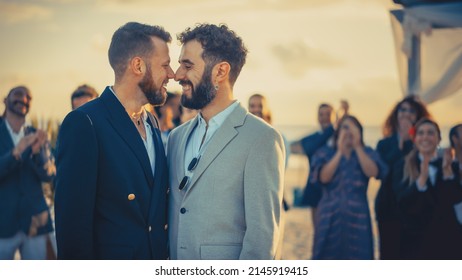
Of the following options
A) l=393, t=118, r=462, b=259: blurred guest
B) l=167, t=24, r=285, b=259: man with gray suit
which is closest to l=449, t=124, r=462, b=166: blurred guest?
l=393, t=118, r=462, b=259: blurred guest

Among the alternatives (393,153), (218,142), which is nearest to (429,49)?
(393,153)

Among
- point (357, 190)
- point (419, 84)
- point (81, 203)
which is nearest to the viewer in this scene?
point (81, 203)

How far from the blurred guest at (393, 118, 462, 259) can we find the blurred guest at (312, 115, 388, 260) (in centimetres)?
36

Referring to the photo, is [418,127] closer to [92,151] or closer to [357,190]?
[357,190]

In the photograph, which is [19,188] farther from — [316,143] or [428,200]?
[428,200]

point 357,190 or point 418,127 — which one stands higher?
point 418,127

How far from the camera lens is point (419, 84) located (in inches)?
231

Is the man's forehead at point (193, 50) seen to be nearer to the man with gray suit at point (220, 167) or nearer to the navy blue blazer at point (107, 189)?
the man with gray suit at point (220, 167)

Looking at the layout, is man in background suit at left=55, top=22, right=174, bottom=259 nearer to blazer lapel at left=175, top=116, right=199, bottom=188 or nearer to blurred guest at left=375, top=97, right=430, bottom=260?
blazer lapel at left=175, top=116, right=199, bottom=188

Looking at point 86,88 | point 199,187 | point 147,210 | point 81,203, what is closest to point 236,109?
point 199,187

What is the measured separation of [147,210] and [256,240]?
0.45 meters

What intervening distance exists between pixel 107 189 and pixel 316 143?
325 centimetres

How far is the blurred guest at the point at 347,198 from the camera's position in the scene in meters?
5.09
